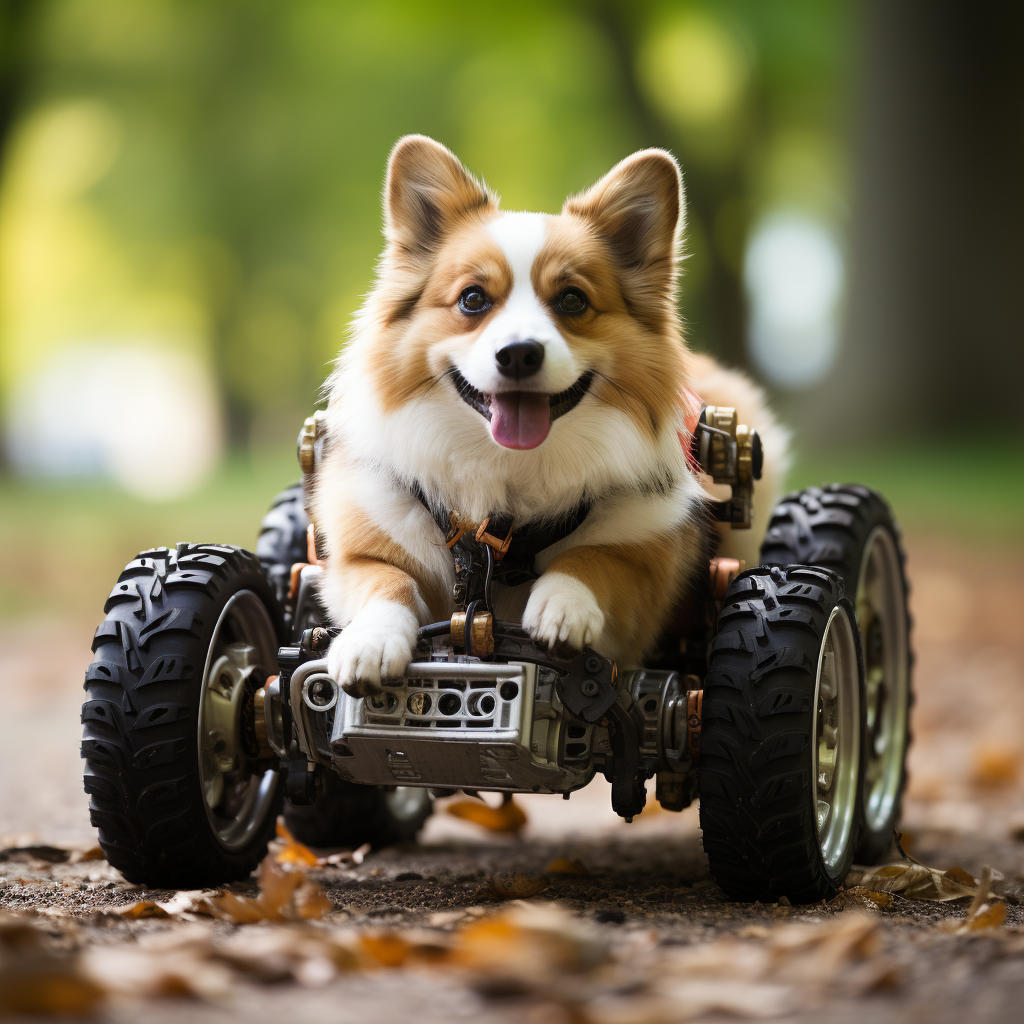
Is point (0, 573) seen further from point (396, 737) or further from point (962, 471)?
point (396, 737)

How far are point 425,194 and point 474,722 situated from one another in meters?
1.58

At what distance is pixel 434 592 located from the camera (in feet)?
10.6

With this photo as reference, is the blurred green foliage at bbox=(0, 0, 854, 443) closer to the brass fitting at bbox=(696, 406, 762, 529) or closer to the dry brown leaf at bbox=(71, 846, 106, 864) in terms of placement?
the brass fitting at bbox=(696, 406, 762, 529)

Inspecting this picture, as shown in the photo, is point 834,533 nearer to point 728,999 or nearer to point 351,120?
point 728,999

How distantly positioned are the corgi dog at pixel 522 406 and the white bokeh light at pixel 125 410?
69.7 feet

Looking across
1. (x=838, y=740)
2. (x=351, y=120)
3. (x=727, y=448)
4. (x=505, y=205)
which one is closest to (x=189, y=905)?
(x=838, y=740)

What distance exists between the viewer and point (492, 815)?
4.59 meters

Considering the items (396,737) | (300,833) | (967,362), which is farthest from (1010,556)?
(396,737)

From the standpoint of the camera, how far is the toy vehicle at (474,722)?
279 centimetres

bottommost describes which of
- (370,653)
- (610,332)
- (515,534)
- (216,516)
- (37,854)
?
(37,854)

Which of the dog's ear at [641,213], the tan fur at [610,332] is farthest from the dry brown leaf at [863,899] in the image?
the dog's ear at [641,213]

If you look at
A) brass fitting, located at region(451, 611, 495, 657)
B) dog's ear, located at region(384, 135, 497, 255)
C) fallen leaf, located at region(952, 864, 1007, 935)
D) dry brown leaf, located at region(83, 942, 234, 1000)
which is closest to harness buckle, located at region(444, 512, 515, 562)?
brass fitting, located at region(451, 611, 495, 657)

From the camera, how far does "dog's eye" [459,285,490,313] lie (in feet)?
10.4

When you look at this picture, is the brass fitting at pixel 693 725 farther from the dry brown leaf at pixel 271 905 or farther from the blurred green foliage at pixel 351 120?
the blurred green foliage at pixel 351 120
